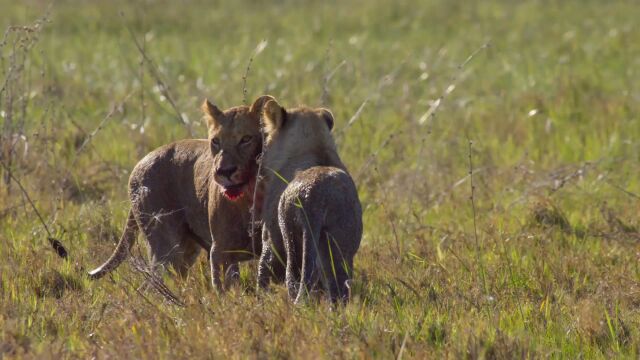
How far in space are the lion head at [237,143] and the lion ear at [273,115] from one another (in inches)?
4.1

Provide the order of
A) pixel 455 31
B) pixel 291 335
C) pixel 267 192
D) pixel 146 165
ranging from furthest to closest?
pixel 455 31
pixel 146 165
pixel 267 192
pixel 291 335

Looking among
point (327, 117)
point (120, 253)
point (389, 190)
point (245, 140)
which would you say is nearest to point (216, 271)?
point (245, 140)

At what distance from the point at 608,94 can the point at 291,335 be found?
8.49 metres

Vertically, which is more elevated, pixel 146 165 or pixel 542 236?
pixel 146 165

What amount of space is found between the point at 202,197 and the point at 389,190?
8.26 feet

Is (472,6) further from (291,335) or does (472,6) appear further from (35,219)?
(291,335)

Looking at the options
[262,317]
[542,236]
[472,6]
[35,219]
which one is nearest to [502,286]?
[542,236]

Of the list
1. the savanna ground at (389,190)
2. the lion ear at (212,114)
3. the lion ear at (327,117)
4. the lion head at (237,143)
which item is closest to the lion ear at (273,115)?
the lion head at (237,143)

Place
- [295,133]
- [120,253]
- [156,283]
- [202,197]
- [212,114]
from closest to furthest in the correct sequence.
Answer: [156,283]
[295,133]
[212,114]
[202,197]
[120,253]

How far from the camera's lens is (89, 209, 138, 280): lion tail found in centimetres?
661

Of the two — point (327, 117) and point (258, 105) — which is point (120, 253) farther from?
point (327, 117)

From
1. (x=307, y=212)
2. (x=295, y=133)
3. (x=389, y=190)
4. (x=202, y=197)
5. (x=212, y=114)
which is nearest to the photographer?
(x=307, y=212)

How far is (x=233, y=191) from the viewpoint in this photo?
609 cm

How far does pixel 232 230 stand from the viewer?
6.31 metres
